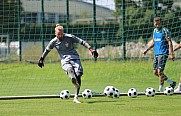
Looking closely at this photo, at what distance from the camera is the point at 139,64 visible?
21625mm

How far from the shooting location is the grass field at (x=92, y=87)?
484 inches

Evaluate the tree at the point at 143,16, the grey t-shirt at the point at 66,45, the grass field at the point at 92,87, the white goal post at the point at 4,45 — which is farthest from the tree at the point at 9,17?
the grey t-shirt at the point at 66,45

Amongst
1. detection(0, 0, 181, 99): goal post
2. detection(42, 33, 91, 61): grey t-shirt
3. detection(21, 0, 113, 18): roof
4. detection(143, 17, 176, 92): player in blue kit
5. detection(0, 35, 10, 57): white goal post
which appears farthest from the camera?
detection(0, 35, 10, 57): white goal post

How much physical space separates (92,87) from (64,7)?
20.4 ft

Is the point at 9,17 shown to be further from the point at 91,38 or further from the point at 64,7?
the point at 91,38

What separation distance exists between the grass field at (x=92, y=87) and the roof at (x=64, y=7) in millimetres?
2519

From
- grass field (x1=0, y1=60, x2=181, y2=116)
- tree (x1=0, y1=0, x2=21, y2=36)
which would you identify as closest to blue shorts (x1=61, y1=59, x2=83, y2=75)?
grass field (x1=0, y1=60, x2=181, y2=116)

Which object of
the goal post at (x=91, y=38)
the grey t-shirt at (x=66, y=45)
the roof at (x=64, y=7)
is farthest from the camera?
the roof at (x=64, y=7)

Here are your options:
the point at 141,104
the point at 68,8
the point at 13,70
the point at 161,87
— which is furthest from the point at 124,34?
the point at 141,104

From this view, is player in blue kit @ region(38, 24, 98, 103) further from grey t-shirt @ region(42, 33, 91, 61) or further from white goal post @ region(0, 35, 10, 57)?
white goal post @ region(0, 35, 10, 57)

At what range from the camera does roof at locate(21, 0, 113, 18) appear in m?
24.1

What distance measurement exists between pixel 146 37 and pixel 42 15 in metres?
4.54

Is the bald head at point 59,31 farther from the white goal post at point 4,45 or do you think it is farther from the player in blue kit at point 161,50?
the white goal post at point 4,45

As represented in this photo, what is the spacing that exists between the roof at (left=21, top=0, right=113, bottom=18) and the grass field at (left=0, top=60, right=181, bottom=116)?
252 cm
